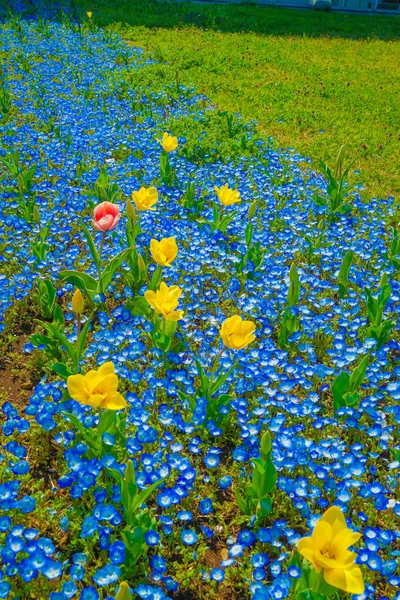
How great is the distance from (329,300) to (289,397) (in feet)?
3.30

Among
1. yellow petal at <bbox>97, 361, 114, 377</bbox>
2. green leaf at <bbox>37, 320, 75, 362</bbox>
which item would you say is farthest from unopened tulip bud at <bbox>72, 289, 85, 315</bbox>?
yellow petal at <bbox>97, 361, 114, 377</bbox>

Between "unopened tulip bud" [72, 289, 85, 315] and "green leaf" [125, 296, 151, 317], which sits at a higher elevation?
"green leaf" [125, 296, 151, 317]

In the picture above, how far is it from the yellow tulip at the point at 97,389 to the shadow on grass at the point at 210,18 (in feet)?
38.1

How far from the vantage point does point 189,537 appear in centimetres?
219

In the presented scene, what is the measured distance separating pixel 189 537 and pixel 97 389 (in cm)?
72

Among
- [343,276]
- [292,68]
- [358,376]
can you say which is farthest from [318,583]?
[292,68]

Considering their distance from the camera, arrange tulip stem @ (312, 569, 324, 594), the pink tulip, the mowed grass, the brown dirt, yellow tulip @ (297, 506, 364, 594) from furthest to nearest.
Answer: the mowed grass
the pink tulip
the brown dirt
tulip stem @ (312, 569, 324, 594)
yellow tulip @ (297, 506, 364, 594)

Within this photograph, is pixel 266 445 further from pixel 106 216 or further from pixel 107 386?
pixel 106 216

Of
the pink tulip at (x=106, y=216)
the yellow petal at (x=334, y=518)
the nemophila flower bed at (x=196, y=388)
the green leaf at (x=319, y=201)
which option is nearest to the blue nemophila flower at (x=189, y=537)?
the nemophila flower bed at (x=196, y=388)

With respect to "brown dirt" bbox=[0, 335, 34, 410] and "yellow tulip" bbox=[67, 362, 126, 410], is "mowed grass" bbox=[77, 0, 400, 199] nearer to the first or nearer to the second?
"brown dirt" bbox=[0, 335, 34, 410]

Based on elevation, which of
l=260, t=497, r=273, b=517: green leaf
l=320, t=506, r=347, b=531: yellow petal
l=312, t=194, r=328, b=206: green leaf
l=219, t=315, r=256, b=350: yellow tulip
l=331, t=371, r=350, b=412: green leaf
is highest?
l=312, t=194, r=328, b=206: green leaf

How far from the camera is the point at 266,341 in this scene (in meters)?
3.20

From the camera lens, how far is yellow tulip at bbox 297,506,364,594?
1573 mm

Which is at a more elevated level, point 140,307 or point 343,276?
point 343,276
